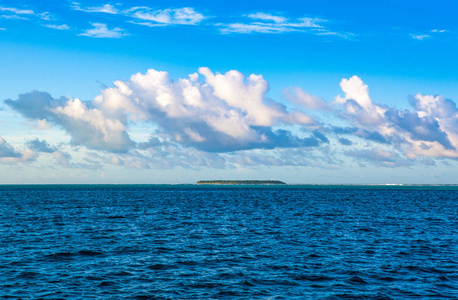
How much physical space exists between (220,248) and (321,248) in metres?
10.4

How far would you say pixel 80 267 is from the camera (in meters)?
33.4

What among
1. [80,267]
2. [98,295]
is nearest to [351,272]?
[98,295]

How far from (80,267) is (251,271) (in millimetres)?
13673

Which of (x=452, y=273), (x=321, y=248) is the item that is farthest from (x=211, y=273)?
(x=452, y=273)

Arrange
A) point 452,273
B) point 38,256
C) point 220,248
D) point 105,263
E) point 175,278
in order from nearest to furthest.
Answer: point 175,278 → point 452,273 → point 105,263 → point 38,256 → point 220,248

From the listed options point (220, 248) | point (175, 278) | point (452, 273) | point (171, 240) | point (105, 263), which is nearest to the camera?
point (175, 278)

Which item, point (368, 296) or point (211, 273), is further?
point (211, 273)

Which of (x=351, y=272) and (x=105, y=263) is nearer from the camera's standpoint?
(x=351, y=272)

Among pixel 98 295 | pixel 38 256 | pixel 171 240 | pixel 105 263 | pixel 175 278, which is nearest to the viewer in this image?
pixel 98 295

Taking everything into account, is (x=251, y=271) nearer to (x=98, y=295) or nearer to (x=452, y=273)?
(x=98, y=295)

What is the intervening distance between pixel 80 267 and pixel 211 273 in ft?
34.9

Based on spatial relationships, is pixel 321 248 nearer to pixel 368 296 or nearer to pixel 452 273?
pixel 452 273

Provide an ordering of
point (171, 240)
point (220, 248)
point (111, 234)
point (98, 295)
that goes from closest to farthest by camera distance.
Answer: point (98, 295), point (220, 248), point (171, 240), point (111, 234)

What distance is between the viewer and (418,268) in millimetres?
34406
